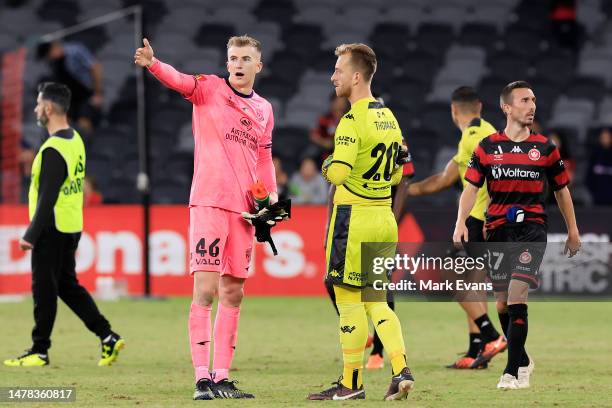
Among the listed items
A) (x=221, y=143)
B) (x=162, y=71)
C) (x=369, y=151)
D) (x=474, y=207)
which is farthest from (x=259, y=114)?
(x=474, y=207)

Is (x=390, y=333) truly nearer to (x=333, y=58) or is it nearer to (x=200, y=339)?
(x=200, y=339)

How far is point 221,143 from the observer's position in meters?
8.81

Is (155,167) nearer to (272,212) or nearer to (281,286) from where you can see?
(281,286)

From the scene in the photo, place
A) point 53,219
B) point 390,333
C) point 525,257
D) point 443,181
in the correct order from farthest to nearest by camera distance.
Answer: point 443,181 < point 53,219 < point 525,257 < point 390,333

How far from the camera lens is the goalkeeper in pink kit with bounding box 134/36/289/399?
870 centimetres

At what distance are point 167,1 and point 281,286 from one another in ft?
30.7

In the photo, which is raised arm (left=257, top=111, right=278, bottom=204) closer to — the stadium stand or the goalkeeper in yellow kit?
the goalkeeper in yellow kit

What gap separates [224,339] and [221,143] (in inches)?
52.3

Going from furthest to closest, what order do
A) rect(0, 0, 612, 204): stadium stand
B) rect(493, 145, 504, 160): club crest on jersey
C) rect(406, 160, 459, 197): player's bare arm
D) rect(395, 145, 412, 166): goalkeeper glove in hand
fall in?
1. rect(0, 0, 612, 204): stadium stand
2. rect(406, 160, 459, 197): player's bare arm
3. rect(493, 145, 504, 160): club crest on jersey
4. rect(395, 145, 412, 166): goalkeeper glove in hand

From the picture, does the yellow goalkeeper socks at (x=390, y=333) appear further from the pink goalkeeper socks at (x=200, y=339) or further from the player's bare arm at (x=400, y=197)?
the player's bare arm at (x=400, y=197)

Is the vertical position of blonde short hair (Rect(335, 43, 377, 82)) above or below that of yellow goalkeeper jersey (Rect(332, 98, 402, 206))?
above

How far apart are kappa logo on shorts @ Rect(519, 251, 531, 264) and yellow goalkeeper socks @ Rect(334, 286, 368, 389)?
50.1 inches

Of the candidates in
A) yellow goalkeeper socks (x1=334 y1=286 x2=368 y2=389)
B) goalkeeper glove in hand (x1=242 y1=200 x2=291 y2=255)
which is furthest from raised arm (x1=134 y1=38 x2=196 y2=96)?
yellow goalkeeper socks (x1=334 y1=286 x2=368 y2=389)

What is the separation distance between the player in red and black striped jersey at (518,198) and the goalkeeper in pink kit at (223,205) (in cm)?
149
